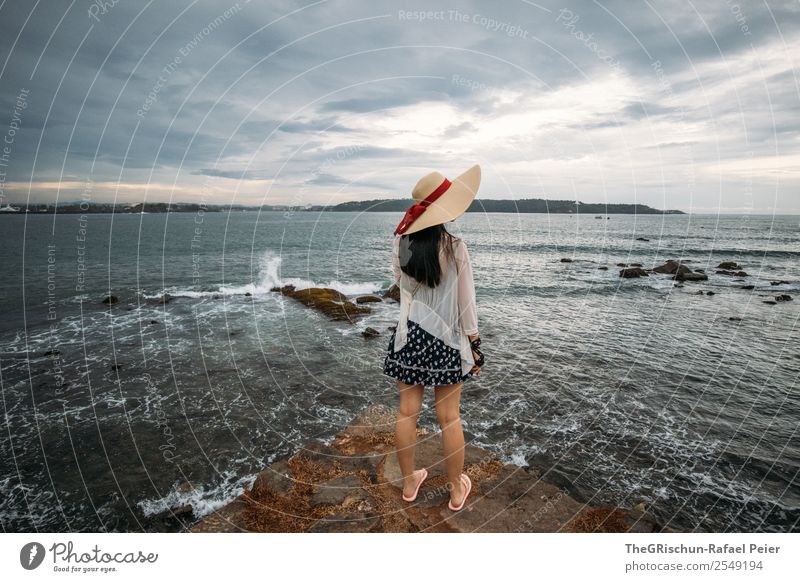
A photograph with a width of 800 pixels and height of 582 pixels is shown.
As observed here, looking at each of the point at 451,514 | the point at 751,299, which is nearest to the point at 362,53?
the point at 451,514

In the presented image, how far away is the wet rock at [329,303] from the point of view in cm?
1758

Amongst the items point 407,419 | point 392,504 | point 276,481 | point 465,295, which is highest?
point 465,295

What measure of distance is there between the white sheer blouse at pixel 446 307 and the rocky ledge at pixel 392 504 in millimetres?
1559

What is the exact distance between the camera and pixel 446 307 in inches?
139

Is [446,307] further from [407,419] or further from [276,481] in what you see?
[276,481]

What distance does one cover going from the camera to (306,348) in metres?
12.9

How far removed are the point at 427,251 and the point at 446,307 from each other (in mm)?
578

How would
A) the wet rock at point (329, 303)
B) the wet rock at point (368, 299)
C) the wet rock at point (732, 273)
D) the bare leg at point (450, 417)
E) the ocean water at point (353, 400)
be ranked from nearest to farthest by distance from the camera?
the bare leg at point (450, 417) → the ocean water at point (353, 400) → the wet rock at point (329, 303) → the wet rock at point (368, 299) → the wet rock at point (732, 273)

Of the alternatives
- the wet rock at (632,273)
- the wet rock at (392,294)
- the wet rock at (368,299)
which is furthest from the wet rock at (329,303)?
the wet rock at (632,273)

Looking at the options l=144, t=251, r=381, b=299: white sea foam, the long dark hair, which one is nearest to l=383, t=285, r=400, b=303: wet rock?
l=144, t=251, r=381, b=299: white sea foam

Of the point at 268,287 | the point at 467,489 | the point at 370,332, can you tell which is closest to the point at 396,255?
the point at 467,489

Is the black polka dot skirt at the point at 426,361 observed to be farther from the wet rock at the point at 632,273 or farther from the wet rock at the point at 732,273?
the wet rock at the point at 732,273

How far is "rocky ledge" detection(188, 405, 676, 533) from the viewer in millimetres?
3844

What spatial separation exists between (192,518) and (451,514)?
386cm
